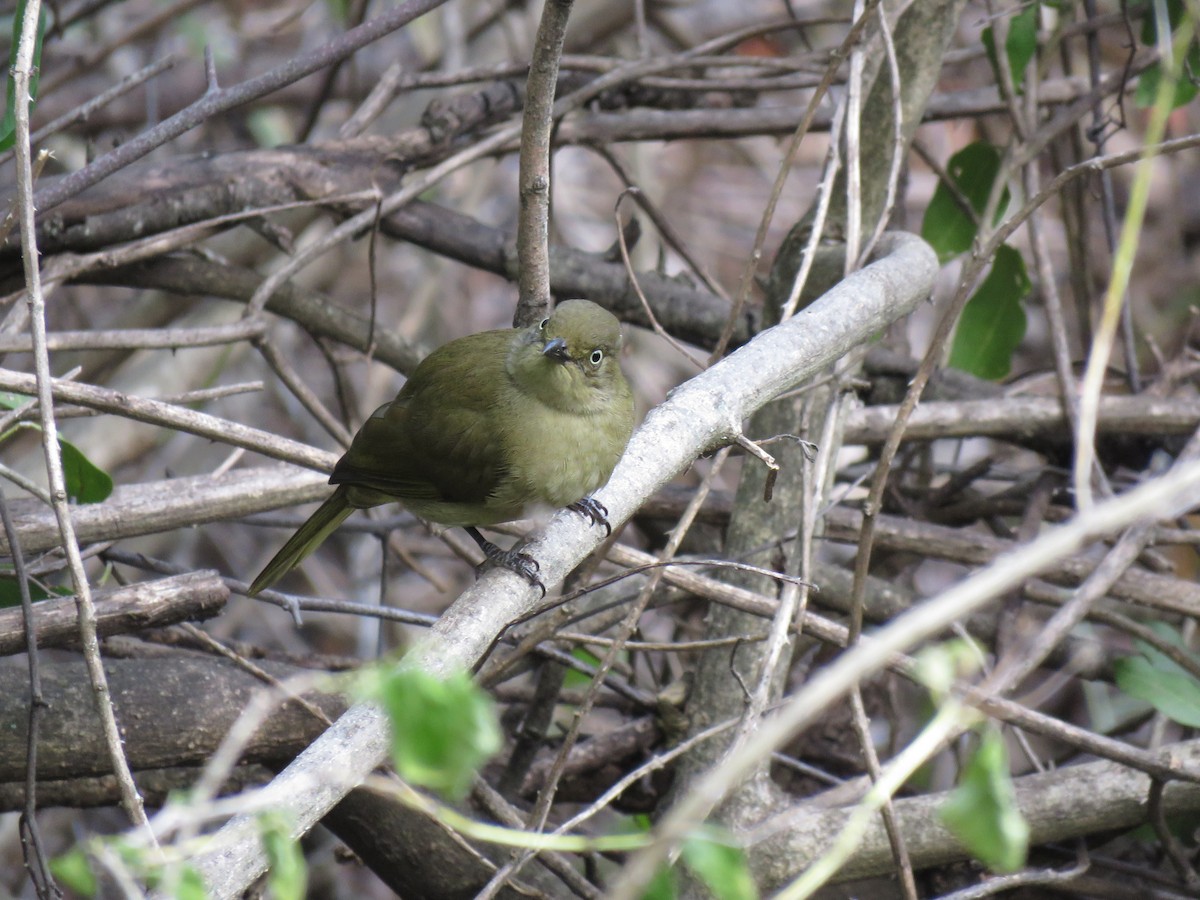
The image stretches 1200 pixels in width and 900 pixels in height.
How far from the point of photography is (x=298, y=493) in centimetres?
343

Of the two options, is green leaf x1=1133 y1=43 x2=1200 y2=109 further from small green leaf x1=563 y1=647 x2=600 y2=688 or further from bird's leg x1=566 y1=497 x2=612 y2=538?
small green leaf x1=563 y1=647 x2=600 y2=688

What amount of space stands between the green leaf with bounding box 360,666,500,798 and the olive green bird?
6.44ft

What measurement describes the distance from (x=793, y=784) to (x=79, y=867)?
280 centimetres

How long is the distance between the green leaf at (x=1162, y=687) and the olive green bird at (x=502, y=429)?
1516 millimetres

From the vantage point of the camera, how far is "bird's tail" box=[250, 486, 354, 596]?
10.9ft

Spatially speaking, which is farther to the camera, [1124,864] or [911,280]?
[1124,864]

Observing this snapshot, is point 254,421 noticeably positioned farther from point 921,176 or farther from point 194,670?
point 921,176

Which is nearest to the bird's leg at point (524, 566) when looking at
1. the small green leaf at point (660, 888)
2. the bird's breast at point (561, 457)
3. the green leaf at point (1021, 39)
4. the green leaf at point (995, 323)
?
the bird's breast at point (561, 457)

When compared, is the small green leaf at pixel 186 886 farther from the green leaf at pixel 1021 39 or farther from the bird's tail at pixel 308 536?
the green leaf at pixel 1021 39

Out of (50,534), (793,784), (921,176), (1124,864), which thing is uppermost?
(50,534)

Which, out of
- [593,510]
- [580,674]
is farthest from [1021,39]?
[580,674]

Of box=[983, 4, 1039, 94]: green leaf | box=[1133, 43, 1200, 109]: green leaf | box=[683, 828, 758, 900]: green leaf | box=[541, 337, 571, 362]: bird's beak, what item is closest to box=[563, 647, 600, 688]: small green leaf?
box=[541, 337, 571, 362]: bird's beak

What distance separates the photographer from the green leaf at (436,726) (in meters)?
0.94

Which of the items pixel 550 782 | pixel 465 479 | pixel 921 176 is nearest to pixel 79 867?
pixel 550 782
